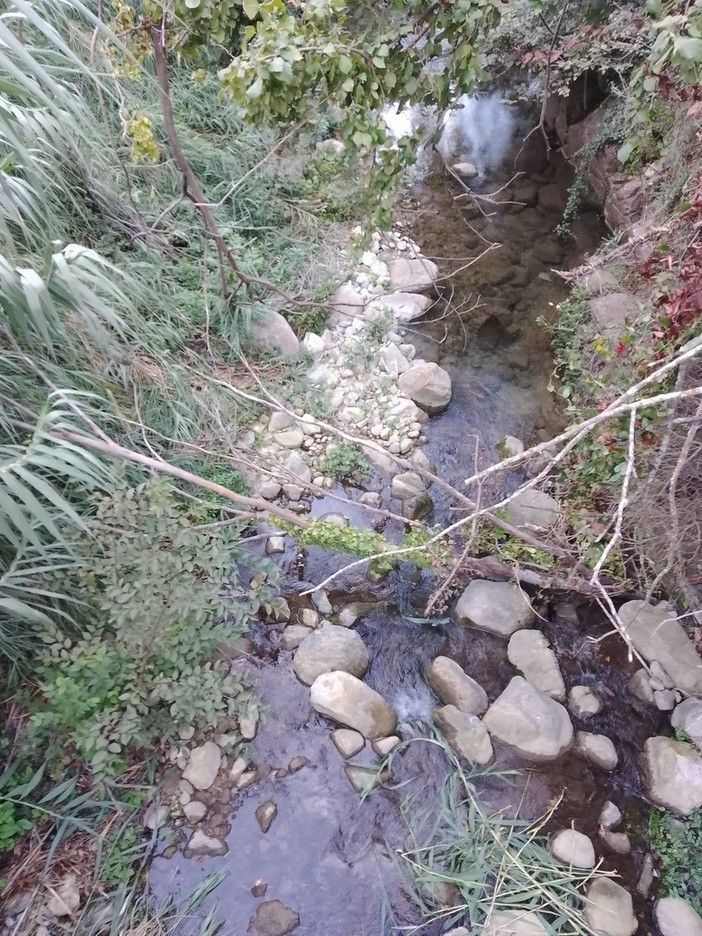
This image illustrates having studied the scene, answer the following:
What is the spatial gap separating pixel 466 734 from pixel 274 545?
1.20 metres

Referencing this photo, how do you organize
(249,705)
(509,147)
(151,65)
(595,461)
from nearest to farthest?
(249,705) → (595,461) → (151,65) → (509,147)

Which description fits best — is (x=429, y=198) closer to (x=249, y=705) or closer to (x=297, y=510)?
(x=297, y=510)

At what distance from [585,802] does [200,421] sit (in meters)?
2.33

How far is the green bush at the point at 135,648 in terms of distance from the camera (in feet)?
6.04

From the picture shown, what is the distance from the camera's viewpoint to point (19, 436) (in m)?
2.11

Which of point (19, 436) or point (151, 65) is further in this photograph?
point (151, 65)

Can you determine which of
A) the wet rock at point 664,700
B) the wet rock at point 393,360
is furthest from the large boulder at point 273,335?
the wet rock at point 664,700

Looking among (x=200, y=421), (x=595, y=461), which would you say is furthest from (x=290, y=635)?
(x=595, y=461)

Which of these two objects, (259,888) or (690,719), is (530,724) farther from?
(259,888)

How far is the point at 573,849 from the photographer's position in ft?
6.65

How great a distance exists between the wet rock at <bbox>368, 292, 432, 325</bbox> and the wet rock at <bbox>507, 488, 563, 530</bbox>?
162 centimetres

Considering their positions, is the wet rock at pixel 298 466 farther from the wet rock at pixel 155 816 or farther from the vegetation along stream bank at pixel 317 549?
the wet rock at pixel 155 816

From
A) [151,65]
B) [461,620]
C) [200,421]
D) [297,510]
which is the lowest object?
[461,620]

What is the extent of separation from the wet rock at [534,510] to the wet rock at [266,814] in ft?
5.22
